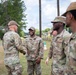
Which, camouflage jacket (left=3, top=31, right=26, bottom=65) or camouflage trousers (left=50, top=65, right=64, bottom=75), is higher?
camouflage jacket (left=3, top=31, right=26, bottom=65)

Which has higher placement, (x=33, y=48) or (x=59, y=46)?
(x=59, y=46)

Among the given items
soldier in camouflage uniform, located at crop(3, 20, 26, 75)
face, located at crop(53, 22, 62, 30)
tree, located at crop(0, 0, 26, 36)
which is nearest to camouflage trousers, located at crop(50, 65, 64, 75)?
face, located at crop(53, 22, 62, 30)

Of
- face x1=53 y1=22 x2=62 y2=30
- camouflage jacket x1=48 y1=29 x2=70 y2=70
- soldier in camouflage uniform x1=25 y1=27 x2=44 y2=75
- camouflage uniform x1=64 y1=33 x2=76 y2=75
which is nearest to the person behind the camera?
camouflage uniform x1=64 y1=33 x2=76 y2=75

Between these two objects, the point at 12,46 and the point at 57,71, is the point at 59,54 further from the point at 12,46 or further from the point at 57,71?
the point at 12,46

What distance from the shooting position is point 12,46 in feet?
21.6

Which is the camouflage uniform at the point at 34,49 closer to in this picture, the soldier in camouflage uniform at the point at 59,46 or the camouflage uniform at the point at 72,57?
the soldier in camouflage uniform at the point at 59,46

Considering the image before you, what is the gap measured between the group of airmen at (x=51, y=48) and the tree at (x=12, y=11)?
5446 centimetres

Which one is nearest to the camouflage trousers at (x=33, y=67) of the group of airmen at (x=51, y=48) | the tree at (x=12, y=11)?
the group of airmen at (x=51, y=48)

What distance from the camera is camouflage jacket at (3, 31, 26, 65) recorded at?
21.4 ft

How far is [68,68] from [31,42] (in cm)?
517

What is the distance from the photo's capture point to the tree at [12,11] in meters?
63.4

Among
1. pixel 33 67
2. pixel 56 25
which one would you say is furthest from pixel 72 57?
pixel 33 67

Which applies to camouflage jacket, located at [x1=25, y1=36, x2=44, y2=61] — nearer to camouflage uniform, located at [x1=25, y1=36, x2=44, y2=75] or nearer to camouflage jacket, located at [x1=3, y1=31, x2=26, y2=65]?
camouflage uniform, located at [x1=25, y1=36, x2=44, y2=75]

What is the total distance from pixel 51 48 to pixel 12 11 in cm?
5920
